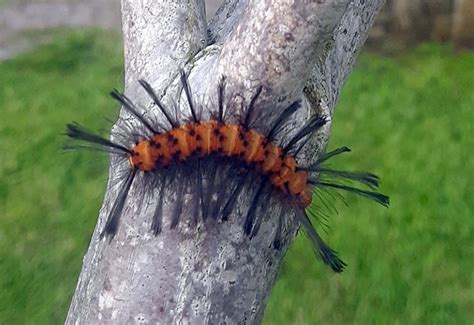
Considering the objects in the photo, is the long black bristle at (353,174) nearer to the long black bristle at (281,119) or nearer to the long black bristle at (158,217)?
the long black bristle at (281,119)

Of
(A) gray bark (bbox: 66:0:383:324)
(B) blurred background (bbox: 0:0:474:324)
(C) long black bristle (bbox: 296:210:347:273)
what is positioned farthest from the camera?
(B) blurred background (bbox: 0:0:474:324)

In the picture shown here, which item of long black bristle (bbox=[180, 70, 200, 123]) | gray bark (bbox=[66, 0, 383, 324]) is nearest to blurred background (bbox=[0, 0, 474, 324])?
gray bark (bbox=[66, 0, 383, 324])

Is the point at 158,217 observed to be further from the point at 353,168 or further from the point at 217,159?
the point at 353,168

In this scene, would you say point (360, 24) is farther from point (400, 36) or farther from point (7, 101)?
point (400, 36)

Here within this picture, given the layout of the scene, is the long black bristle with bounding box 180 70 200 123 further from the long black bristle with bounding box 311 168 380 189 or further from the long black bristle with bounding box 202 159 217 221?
the long black bristle with bounding box 311 168 380 189

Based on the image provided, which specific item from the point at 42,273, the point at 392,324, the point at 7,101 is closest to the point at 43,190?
the point at 42,273

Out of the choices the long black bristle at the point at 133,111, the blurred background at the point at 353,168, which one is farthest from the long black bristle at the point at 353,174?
the blurred background at the point at 353,168
